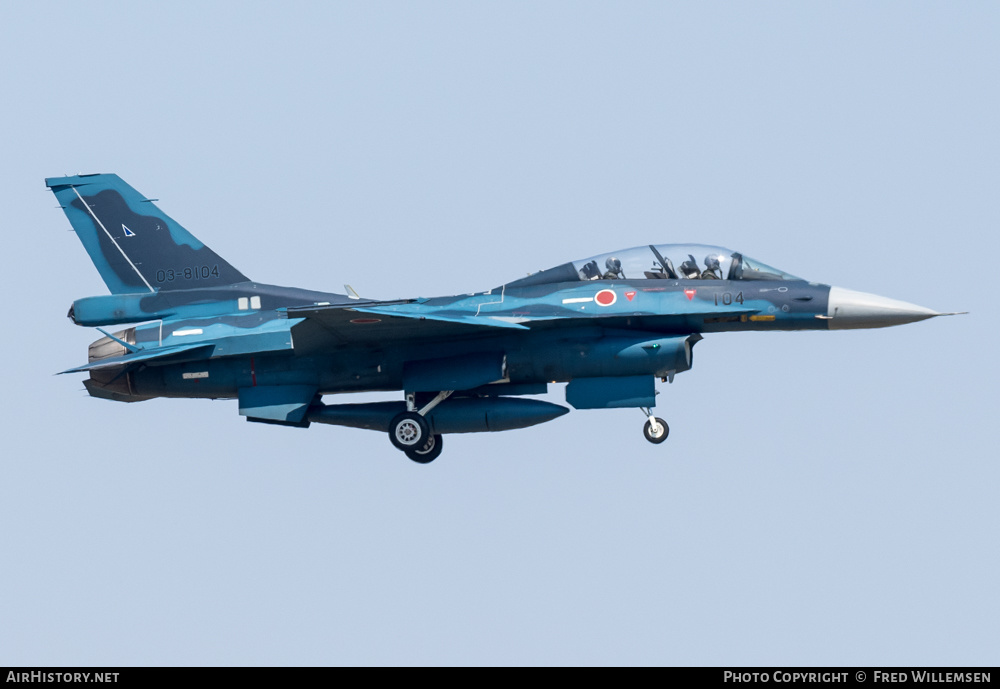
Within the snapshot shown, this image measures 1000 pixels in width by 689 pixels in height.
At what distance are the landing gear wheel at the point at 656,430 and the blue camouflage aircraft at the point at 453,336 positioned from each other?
0.03 m

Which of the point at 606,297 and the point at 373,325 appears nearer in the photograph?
the point at 373,325

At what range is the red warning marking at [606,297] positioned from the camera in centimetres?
2183

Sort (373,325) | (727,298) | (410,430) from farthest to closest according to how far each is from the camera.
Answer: (410,430) → (727,298) → (373,325)

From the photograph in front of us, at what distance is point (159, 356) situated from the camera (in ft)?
73.7

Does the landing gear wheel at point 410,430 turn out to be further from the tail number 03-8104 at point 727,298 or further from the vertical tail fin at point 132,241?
the tail number 03-8104 at point 727,298

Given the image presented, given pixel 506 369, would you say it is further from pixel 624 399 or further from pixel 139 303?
pixel 139 303

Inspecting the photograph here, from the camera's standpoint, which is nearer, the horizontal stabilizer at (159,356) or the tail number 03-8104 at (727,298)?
the tail number 03-8104 at (727,298)

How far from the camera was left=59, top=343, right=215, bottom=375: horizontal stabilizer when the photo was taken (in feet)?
73.8

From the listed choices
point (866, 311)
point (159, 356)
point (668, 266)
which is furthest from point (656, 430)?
point (159, 356)

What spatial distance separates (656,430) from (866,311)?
3.37 m

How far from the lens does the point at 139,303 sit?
78.5ft

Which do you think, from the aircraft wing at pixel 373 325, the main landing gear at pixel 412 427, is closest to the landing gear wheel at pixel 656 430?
A: the aircraft wing at pixel 373 325

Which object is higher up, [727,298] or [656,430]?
[727,298]

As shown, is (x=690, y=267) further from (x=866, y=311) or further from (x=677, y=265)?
(x=866, y=311)
